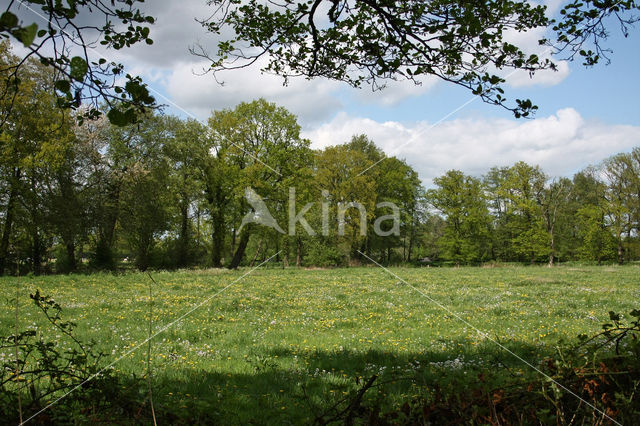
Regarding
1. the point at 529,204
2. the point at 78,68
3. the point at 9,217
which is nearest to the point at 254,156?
the point at 9,217

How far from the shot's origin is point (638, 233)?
46.6 metres

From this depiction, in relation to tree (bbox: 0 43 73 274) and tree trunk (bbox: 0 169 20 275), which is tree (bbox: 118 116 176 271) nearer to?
tree (bbox: 0 43 73 274)

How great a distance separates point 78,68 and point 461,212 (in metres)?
50.5

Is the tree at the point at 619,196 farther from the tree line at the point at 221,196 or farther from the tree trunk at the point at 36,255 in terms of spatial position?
the tree trunk at the point at 36,255

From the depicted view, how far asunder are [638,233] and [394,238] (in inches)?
1142

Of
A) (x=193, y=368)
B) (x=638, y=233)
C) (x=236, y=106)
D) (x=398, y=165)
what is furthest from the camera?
(x=398, y=165)

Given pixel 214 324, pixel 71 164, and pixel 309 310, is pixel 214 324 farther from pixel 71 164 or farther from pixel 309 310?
pixel 71 164

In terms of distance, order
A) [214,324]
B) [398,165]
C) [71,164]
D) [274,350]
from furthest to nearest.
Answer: [398,165], [71,164], [214,324], [274,350]

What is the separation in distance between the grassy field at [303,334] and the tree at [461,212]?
1200 inches

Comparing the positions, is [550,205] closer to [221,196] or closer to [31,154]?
[221,196]

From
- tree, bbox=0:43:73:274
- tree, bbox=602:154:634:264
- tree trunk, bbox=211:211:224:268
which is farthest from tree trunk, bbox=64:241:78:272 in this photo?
tree, bbox=602:154:634:264

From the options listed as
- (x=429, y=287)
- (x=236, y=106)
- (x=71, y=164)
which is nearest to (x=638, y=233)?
(x=429, y=287)

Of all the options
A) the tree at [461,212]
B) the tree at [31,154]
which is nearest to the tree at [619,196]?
the tree at [461,212]

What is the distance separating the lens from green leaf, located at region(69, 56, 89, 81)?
269cm
